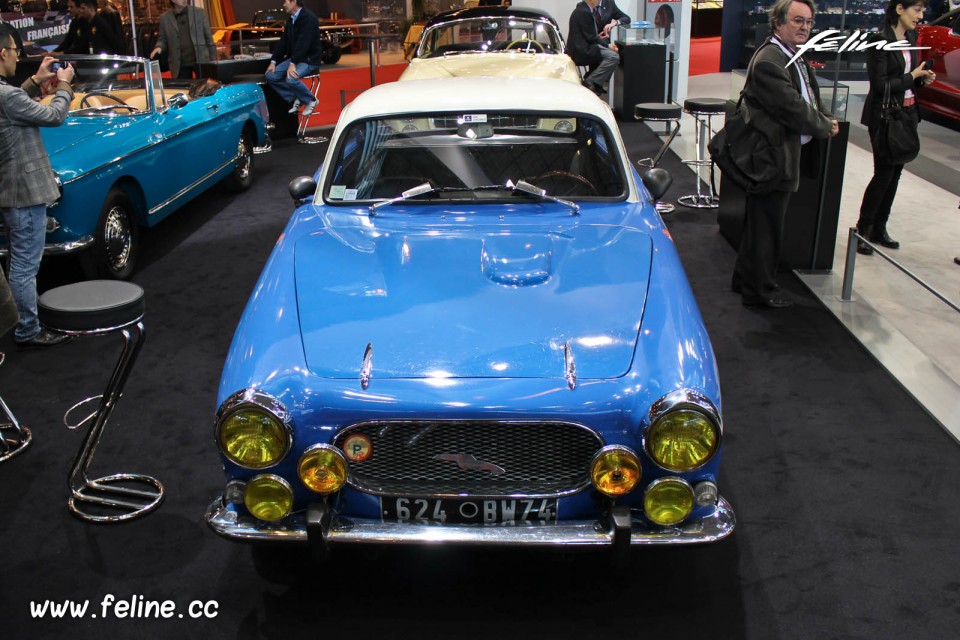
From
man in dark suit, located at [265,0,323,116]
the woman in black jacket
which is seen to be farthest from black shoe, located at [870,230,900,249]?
man in dark suit, located at [265,0,323,116]

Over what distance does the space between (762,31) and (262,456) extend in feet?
41.4

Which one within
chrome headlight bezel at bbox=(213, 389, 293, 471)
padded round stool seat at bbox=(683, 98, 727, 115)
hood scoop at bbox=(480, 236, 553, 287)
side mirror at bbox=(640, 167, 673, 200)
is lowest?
chrome headlight bezel at bbox=(213, 389, 293, 471)

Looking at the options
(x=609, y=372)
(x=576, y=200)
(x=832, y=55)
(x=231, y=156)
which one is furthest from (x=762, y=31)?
(x=609, y=372)

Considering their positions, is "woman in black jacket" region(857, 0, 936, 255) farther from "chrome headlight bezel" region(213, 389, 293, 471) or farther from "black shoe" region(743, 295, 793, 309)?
"chrome headlight bezel" region(213, 389, 293, 471)

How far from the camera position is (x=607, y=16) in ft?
38.4

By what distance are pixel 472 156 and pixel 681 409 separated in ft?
6.29

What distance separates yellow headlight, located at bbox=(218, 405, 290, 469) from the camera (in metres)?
2.50

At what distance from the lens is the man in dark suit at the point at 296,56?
10227 millimetres

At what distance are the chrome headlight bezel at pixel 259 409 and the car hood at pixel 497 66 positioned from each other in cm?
638

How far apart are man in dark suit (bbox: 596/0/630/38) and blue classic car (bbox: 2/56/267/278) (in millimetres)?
5776

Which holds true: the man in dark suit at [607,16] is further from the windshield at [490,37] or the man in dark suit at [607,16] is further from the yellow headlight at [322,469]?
the yellow headlight at [322,469]

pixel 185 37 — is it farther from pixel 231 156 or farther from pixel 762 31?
pixel 762 31

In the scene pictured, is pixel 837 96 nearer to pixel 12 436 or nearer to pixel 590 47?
pixel 12 436

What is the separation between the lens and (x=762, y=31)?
13.1m
